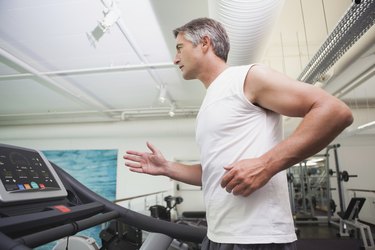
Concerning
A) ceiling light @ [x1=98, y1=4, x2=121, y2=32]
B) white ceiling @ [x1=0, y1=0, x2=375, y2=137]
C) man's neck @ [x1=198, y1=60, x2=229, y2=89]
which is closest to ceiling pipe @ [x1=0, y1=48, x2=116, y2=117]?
white ceiling @ [x1=0, y1=0, x2=375, y2=137]

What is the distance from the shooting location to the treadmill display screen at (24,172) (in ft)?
2.58

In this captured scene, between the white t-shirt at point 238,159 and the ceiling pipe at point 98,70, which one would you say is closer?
the white t-shirt at point 238,159

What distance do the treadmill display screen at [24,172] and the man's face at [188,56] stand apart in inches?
25.7

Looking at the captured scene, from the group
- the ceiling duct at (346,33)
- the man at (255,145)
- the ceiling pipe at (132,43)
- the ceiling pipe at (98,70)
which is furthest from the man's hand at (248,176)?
the ceiling pipe at (98,70)

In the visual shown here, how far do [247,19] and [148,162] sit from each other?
1.28 metres

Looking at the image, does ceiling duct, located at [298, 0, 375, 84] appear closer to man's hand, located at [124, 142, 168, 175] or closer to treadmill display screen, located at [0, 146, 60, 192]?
man's hand, located at [124, 142, 168, 175]

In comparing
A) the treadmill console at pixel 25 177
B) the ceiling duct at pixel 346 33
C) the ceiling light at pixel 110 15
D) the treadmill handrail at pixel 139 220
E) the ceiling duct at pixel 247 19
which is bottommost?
the treadmill handrail at pixel 139 220

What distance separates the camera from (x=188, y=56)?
1024 mm

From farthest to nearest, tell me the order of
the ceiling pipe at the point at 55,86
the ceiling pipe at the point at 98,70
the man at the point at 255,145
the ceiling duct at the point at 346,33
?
the ceiling pipe at the point at 98,70 → the ceiling pipe at the point at 55,86 → the ceiling duct at the point at 346,33 → the man at the point at 255,145

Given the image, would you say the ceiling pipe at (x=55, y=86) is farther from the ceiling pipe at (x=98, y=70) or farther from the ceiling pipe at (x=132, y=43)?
the ceiling pipe at (x=132, y=43)

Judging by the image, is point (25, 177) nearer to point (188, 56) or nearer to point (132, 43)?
point (188, 56)

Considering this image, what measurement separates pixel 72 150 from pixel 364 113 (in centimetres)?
770

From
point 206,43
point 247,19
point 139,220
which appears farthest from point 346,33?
point 139,220

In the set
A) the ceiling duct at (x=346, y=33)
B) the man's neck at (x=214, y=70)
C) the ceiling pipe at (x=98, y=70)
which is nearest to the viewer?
the man's neck at (x=214, y=70)
